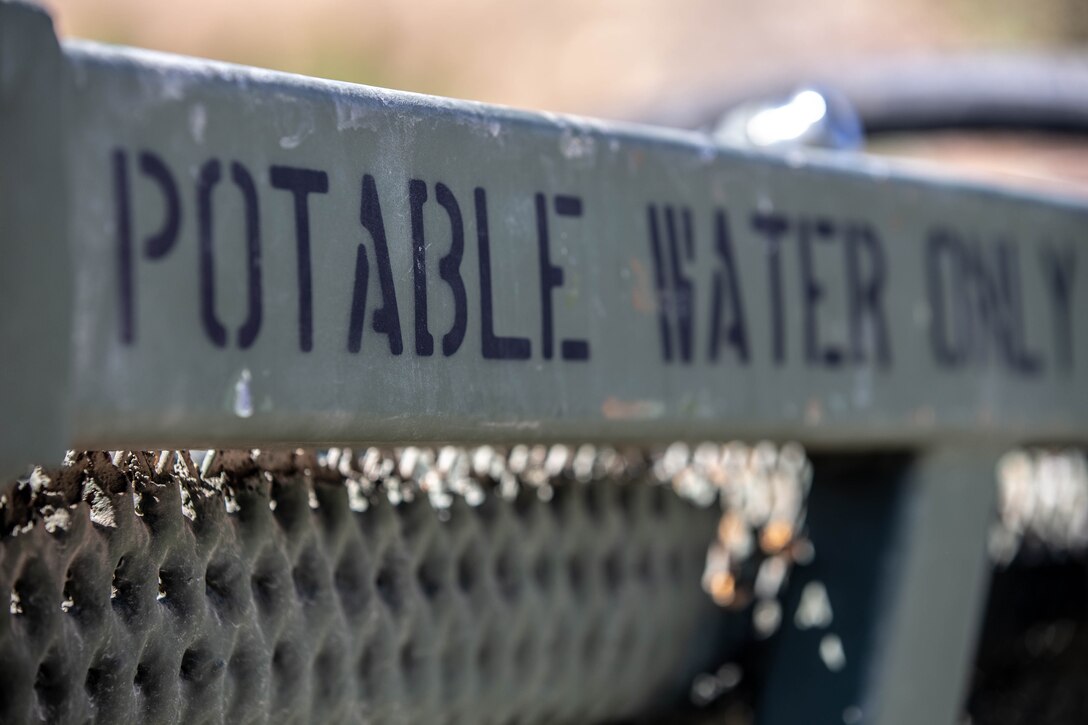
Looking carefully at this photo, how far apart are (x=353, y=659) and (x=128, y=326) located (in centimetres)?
41

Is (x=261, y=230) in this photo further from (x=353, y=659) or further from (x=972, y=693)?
(x=972, y=693)

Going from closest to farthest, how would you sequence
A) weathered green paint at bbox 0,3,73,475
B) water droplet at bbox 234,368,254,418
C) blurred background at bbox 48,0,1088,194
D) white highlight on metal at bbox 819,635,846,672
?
1. weathered green paint at bbox 0,3,73,475
2. water droplet at bbox 234,368,254,418
3. white highlight on metal at bbox 819,635,846,672
4. blurred background at bbox 48,0,1088,194

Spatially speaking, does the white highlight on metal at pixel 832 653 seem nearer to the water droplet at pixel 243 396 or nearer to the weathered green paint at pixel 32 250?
the water droplet at pixel 243 396

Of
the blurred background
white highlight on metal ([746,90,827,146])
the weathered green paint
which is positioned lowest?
the weathered green paint

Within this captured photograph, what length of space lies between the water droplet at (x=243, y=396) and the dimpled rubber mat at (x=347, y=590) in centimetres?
15

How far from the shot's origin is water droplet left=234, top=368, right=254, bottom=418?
795 mm

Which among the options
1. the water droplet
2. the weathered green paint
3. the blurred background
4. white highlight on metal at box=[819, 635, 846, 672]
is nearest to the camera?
the weathered green paint

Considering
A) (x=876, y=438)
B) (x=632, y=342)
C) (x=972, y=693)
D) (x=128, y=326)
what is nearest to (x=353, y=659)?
(x=632, y=342)

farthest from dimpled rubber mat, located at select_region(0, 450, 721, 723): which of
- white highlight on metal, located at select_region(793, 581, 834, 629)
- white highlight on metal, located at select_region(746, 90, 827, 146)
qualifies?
white highlight on metal, located at select_region(746, 90, 827, 146)

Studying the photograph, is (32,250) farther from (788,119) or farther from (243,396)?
(788,119)

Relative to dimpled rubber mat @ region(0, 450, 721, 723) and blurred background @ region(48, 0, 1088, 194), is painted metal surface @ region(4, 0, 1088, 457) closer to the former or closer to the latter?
dimpled rubber mat @ region(0, 450, 721, 723)

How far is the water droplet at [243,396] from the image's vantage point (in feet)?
2.61

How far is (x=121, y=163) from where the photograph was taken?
75 centimetres

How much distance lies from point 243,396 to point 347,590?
0.32 meters
